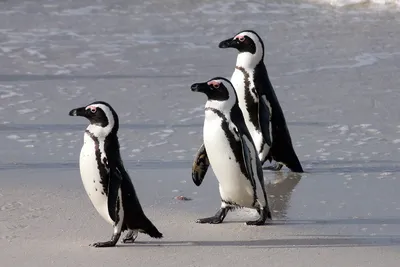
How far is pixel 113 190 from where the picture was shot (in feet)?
13.5

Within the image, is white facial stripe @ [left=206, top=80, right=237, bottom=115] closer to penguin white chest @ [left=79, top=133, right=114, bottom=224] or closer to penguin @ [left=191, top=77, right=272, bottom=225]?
penguin @ [left=191, top=77, right=272, bottom=225]

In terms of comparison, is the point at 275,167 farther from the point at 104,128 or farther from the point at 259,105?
the point at 104,128

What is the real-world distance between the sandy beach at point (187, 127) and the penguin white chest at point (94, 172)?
7.8 inches

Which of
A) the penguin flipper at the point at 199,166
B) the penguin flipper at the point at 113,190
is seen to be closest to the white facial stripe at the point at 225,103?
the penguin flipper at the point at 199,166

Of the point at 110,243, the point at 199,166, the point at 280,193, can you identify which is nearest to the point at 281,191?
the point at 280,193

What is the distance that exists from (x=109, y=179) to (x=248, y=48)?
150cm

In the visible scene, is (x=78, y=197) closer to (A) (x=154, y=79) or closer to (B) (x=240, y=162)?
(B) (x=240, y=162)

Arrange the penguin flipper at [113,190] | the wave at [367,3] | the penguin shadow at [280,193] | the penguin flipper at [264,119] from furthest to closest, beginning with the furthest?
1. the wave at [367,3]
2. the penguin flipper at [264,119]
3. the penguin shadow at [280,193]
4. the penguin flipper at [113,190]

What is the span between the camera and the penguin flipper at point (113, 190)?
4.11 metres

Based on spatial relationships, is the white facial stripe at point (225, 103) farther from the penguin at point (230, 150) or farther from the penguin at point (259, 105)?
the penguin at point (259, 105)

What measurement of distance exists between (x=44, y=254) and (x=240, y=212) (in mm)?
1046

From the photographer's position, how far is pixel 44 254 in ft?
13.7

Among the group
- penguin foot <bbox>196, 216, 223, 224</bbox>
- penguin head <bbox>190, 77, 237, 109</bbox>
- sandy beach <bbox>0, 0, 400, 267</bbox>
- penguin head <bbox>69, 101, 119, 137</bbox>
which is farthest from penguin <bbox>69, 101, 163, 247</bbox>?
penguin head <bbox>190, 77, 237, 109</bbox>

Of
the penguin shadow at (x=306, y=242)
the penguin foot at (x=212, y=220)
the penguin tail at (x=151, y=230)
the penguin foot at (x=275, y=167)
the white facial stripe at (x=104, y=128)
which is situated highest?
the white facial stripe at (x=104, y=128)
